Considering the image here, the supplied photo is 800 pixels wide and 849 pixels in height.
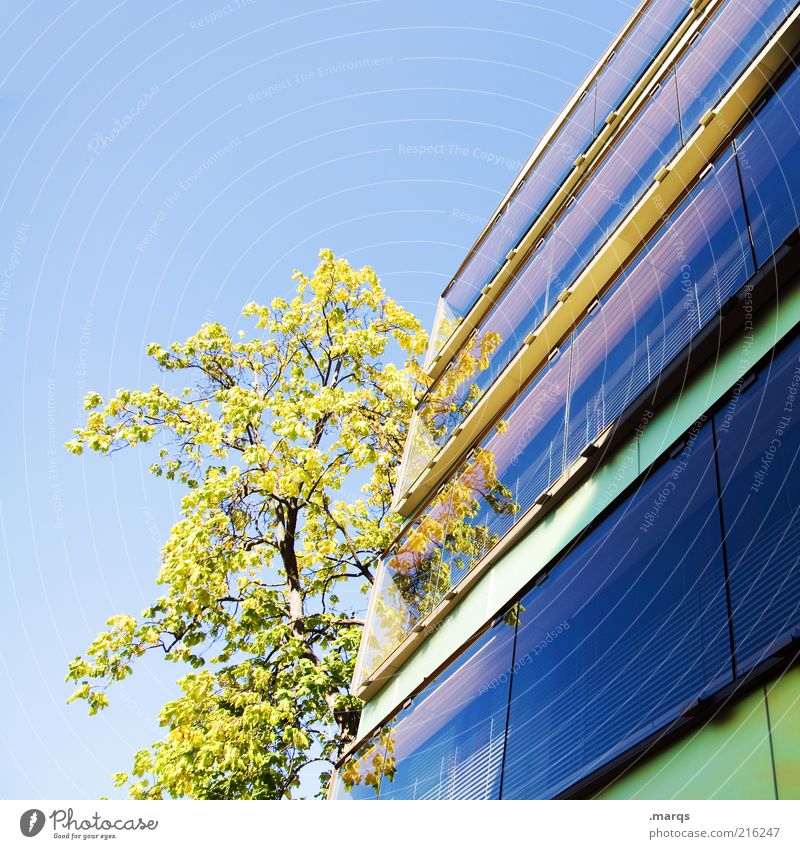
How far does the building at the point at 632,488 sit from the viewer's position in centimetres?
529

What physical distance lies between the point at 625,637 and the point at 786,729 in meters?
1.78

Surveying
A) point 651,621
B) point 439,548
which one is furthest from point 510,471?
point 651,621

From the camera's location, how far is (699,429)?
6.71 meters

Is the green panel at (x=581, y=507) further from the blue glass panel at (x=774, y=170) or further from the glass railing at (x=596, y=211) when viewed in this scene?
the glass railing at (x=596, y=211)

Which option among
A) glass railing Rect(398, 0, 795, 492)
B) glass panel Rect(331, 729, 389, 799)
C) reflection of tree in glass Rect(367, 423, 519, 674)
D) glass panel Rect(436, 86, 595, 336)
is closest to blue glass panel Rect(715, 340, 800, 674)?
reflection of tree in glass Rect(367, 423, 519, 674)

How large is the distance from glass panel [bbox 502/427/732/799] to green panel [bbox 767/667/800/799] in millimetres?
427

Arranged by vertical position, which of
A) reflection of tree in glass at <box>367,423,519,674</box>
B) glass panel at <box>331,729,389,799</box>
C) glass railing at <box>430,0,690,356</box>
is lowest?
glass panel at <box>331,729,389,799</box>

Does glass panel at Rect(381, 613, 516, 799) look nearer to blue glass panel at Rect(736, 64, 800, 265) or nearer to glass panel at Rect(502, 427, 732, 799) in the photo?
glass panel at Rect(502, 427, 732, 799)

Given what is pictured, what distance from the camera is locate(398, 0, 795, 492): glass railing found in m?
9.47

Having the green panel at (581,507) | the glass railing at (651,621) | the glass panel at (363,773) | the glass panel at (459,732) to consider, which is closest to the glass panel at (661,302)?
the green panel at (581,507)

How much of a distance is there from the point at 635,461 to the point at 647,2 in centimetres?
976

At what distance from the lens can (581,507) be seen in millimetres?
8328

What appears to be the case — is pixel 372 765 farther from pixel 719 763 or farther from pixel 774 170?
pixel 774 170

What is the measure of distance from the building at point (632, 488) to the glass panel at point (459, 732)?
33mm
